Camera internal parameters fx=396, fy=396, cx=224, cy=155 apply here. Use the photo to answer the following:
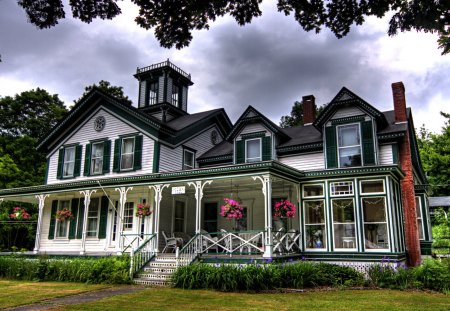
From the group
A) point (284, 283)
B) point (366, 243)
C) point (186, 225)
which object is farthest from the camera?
point (186, 225)

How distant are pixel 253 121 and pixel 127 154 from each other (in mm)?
6620

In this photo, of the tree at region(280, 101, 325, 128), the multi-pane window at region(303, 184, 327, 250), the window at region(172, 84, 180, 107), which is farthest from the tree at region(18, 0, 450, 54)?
the tree at region(280, 101, 325, 128)

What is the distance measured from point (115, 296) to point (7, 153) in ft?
85.1

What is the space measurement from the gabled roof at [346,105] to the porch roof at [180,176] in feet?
10.8

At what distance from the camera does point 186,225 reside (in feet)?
65.8

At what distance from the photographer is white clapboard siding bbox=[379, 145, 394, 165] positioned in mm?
16359

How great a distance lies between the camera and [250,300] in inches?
396

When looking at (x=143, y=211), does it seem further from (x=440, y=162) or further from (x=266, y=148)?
(x=440, y=162)

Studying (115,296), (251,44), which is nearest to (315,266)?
(115,296)

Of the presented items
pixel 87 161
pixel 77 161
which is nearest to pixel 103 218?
pixel 87 161

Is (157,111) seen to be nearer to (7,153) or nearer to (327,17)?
(7,153)

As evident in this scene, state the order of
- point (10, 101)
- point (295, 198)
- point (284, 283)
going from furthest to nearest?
point (10, 101) → point (295, 198) → point (284, 283)

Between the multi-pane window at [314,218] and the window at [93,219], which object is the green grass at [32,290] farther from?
the multi-pane window at [314,218]

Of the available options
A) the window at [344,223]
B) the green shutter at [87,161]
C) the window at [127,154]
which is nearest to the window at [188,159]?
the window at [127,154]
